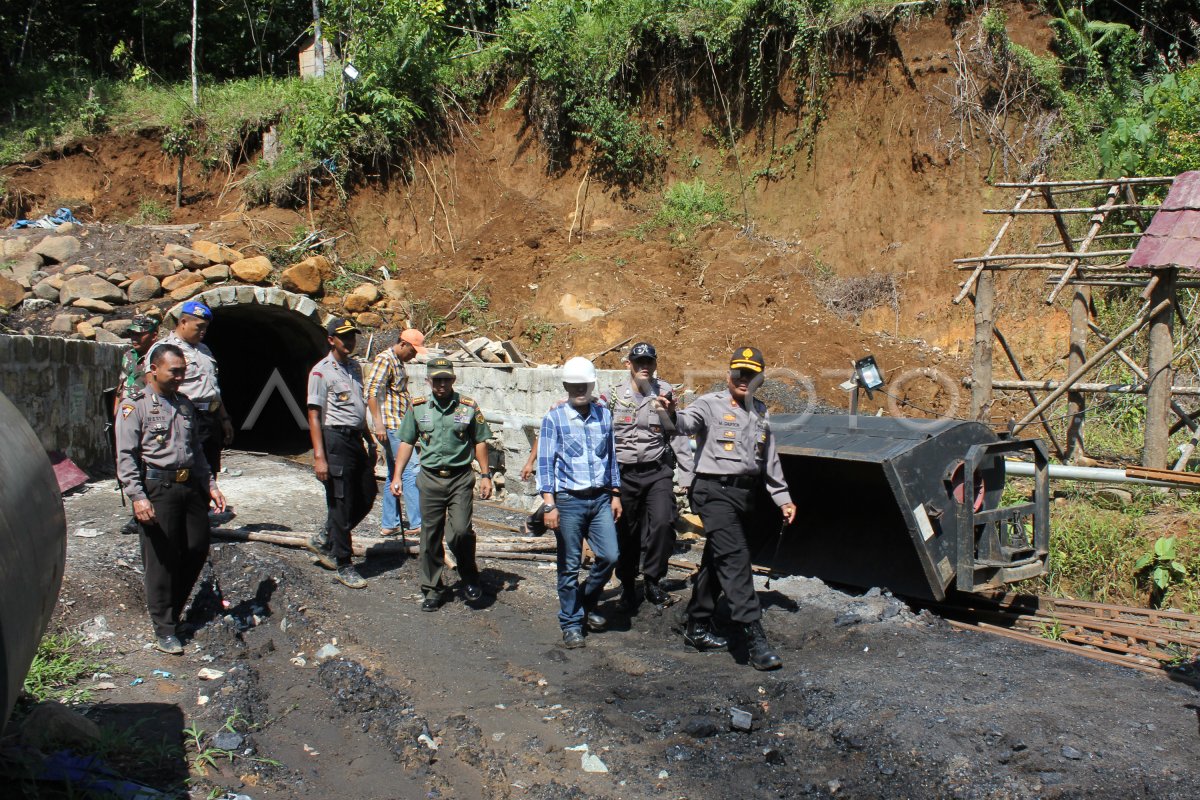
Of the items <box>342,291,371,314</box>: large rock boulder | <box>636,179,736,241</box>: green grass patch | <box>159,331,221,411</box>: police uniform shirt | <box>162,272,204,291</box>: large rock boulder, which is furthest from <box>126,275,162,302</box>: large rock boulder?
<box>636,179,736,241</box>: green grass patch

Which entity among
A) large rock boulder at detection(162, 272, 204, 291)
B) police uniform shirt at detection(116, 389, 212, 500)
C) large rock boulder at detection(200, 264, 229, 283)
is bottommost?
police uniform shirt at detection(116, 389, 212, 500)

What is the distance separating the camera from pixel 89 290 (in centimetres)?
1295

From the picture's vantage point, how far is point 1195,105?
1248cm

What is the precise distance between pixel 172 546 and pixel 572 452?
2396mm

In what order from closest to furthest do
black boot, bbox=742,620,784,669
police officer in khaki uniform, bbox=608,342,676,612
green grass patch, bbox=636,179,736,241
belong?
black boot, bbox=742,620,784,669
police officer in khaki uniform, bbox=608,342,676,612
green grass patch, bbox=636,179,736,241

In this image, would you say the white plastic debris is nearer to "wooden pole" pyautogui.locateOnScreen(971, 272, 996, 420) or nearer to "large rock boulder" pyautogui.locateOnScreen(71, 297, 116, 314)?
"wooden pole" pyautogui.locateOnScreen(971, 272, 996, 420)

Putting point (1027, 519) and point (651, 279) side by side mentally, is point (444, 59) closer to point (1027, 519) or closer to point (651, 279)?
point (651, 279)

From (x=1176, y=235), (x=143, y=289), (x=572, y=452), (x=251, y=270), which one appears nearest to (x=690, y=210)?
(x=251, y=270)

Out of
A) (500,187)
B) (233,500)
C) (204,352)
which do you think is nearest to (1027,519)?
(204,352)

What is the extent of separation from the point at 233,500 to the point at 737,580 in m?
5.86

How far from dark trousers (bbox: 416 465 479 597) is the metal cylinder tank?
2.81 m

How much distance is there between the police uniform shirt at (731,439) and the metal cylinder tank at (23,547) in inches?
132

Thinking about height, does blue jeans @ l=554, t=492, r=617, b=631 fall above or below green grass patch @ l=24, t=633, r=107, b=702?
above

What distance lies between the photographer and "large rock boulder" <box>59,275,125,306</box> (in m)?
12.9
